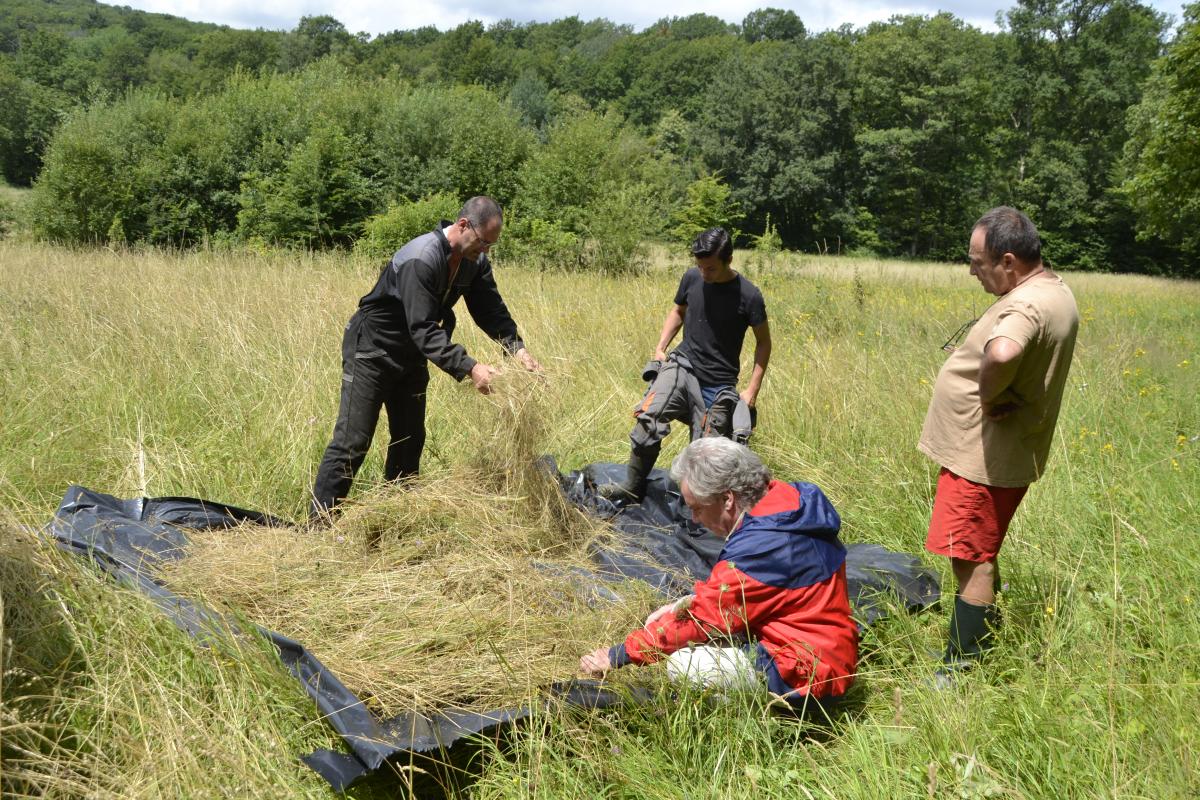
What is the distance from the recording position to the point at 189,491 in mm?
4172

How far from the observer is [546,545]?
3631 millimetres

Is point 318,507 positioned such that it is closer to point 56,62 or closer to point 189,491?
point 189,491

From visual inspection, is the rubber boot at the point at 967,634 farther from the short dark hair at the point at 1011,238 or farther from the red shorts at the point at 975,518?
the short dark hair at the point at 1011,238

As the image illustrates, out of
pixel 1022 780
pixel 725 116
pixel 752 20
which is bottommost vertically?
pixel 1022 780

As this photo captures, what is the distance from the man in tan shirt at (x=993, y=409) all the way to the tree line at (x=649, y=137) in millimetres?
7685

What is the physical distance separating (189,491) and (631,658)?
9.35 feet

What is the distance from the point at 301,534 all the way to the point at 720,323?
7.34 feet

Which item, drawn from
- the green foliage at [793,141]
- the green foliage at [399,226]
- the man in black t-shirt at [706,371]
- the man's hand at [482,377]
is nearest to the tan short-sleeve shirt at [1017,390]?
the man in black t-shirt at [706,371]

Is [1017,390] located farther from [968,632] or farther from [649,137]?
[649,137]

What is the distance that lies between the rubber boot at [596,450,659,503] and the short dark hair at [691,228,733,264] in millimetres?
1029

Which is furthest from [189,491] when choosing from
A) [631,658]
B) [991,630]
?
[991,630]

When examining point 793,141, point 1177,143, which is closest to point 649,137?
point 793,141

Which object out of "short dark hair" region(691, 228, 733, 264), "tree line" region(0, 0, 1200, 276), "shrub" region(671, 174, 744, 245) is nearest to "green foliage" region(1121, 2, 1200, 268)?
"tree line" region(0, 0, 1200, 276)

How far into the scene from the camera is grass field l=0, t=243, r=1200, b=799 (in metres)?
2.08
